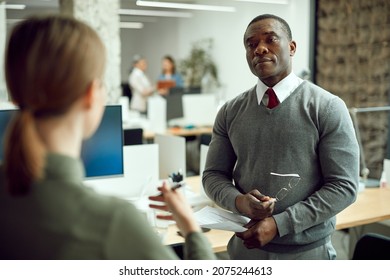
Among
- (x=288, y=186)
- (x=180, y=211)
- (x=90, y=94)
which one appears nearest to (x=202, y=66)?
(x=288, y=186)

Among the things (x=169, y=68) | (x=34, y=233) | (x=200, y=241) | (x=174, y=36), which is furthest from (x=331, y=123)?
(x=174, y=36)

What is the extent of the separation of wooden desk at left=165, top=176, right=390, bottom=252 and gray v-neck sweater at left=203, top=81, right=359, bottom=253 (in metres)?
0.35

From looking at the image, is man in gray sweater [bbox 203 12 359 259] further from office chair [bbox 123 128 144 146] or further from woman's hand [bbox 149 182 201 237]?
office chair [bbox 123 128 144 146]

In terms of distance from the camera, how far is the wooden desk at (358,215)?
179 centimetres

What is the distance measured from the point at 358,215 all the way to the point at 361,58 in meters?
2.84

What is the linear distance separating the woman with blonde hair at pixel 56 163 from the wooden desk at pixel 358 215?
40.3 inches

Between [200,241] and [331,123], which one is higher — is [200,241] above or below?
below

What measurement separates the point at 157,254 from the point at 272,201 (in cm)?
67

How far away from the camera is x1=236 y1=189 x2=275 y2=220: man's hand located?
4.51ft

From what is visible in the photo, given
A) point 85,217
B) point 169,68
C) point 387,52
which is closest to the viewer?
point 85,217

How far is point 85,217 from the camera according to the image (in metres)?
0.74

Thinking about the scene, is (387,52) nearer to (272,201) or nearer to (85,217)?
(272,201)

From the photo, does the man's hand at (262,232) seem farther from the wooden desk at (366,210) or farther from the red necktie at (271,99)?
the wooden desk at (366,210)

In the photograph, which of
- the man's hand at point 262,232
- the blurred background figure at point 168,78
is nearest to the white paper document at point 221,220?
the man's hand at point 262,232
